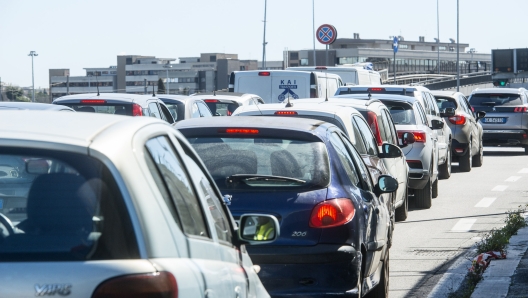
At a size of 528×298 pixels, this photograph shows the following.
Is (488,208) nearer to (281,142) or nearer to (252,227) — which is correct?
(281,142)

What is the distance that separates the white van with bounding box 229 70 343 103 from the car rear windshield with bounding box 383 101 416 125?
9.28 m

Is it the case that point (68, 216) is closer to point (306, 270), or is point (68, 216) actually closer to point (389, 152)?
point (306, 270)

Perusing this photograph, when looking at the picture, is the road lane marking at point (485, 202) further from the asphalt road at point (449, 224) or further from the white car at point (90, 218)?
the white car at point (90, 218)

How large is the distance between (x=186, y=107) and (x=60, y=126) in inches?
567

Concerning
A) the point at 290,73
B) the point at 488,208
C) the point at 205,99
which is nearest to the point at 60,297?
the point at 488,208

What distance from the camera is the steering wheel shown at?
116 inches

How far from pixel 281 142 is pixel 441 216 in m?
7.57

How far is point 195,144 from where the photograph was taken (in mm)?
6957

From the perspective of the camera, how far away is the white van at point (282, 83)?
24844 mm

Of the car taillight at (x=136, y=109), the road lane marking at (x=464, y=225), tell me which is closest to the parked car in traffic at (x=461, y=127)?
the road lane marking at (x=464, y=225)

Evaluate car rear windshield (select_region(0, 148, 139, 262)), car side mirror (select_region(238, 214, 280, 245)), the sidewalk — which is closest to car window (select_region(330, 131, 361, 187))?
the sidewalk

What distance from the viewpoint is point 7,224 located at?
3.04 metres

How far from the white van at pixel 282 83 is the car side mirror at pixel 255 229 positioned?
2062 cm

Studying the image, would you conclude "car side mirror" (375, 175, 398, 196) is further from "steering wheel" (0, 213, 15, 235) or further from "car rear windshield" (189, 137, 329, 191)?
"steering wheel" (0, 213, 15, 235)
